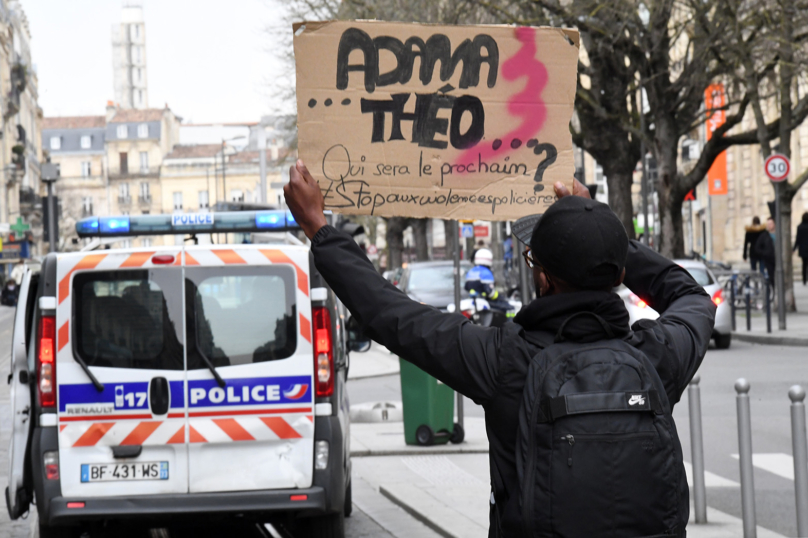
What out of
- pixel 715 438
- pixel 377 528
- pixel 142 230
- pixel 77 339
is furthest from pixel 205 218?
pixel 715 438

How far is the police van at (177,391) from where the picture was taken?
19.2ft

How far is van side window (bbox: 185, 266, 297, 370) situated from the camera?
5.98 meters

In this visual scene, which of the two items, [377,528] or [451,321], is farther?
[377,528]

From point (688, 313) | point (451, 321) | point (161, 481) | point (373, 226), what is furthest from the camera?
point (373, 226)

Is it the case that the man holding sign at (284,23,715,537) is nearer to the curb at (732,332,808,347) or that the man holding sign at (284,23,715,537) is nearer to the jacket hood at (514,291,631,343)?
the jacket hood at (514,291,631,343)

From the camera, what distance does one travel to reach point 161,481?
5.88 m

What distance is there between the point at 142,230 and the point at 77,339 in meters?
1.09

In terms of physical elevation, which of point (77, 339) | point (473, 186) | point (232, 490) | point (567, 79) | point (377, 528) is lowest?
point (377, 528)

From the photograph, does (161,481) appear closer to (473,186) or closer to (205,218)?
(205,218)

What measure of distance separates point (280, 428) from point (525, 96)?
9.65 feet

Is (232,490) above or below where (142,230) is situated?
→ below

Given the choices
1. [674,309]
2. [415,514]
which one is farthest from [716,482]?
[674,309]

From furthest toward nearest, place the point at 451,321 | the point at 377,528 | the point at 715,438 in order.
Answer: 1. the point at 715,438
2. the point at 377,528
3. the point at 451,321

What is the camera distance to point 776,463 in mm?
8977
